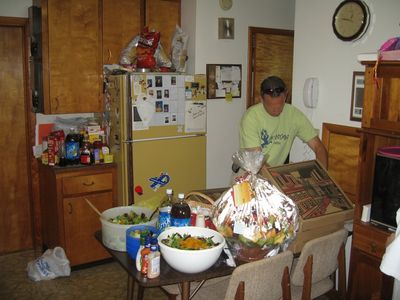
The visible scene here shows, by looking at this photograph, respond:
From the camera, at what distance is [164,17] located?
394cm

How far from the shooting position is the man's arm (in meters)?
2.90

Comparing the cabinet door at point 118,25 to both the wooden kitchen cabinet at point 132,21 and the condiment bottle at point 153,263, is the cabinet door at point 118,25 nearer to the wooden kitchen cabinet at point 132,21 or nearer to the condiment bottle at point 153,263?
the wooden kitchen cabinet at point 132,21

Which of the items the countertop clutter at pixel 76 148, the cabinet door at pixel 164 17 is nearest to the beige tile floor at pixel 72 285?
the countertop clutter at pixel 76 148

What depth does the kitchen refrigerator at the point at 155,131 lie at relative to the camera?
346cm

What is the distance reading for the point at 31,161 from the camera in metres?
3.80

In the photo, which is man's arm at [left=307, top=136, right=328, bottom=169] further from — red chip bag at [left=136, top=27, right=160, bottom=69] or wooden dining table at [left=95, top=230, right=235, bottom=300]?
red chip bag at [left=136, top=27, right=160, bottom=69]

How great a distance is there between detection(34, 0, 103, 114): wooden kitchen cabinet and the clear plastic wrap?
2018 millimetres

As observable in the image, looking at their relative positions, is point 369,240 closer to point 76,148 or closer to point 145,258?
point 145,258

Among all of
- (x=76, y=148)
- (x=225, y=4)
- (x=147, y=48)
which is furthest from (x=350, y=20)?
(x=76, y=148)

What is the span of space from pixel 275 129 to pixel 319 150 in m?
0.33

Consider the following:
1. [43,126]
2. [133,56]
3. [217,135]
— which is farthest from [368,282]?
[43,126]

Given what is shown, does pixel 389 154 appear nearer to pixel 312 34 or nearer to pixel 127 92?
pixel 312 34

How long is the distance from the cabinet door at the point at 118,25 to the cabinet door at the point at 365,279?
2.51m

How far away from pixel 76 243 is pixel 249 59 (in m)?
2.42
